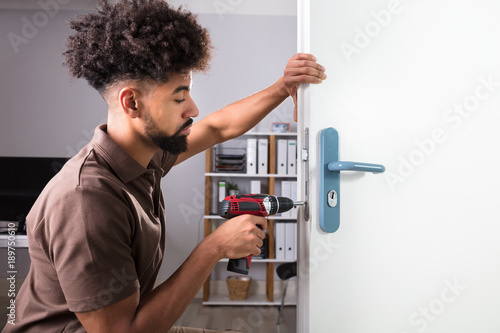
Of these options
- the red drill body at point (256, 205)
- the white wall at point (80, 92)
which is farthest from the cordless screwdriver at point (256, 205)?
the white wall at point (80, 92)

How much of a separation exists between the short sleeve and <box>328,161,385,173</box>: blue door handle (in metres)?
0.55

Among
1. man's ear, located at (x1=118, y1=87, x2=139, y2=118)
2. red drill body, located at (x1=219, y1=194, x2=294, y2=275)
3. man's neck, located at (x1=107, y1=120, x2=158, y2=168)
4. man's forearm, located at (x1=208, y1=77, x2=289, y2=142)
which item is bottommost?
red drill body, located at (x1=219, y1=194, x2=294, y2=275)

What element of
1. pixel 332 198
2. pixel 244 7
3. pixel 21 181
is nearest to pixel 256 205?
pixel 332 198

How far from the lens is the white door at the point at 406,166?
1.05 m

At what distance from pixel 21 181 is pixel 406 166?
360 centimetres

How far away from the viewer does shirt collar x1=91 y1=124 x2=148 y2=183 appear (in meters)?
1.03

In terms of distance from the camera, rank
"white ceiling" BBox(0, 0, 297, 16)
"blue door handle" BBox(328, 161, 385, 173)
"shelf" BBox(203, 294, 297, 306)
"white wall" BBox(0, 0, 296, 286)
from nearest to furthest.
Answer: "blue door handle" BBox(328, 161, 385, 173) < "shelf" BBox(203, 294, 297, 306) < "white wall" BBox(0, 0, 296, 286) < "white ceiling" BBox(0, 0, 297, 16)

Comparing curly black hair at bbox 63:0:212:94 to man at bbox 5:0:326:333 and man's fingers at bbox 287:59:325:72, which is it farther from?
man's fingers at bbox 287:59:325:72

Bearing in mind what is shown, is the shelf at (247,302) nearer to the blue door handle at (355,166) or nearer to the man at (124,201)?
the man at (124,201)

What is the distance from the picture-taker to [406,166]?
111 cm

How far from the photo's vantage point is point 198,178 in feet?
13.2

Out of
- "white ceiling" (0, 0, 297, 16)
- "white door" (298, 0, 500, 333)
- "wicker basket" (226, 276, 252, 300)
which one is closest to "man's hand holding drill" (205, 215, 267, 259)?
"white door" (298, 0, 500, 333)

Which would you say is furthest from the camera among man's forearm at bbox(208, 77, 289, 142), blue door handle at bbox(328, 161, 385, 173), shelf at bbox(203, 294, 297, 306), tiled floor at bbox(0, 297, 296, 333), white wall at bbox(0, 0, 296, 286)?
white wall at bbox(0, 0, 296, 286)

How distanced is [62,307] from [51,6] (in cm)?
388
